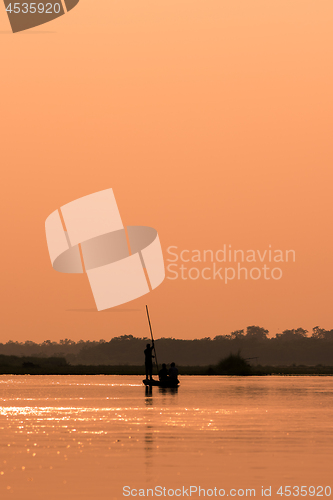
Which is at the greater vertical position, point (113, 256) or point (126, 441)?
point (113, 256)

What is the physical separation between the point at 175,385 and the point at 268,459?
1063 inches

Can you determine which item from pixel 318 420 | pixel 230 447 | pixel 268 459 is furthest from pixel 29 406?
pixel 268 459

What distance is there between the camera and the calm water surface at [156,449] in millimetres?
11477

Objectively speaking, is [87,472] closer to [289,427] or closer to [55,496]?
[55,496]

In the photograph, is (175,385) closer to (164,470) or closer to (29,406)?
(29,406)

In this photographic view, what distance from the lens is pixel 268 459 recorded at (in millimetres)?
13672

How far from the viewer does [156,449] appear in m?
14.7

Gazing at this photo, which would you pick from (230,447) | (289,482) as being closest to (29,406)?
(230,447)

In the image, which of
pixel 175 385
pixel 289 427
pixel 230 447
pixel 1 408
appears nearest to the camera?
pixel 230 447

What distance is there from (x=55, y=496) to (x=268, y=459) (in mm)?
4532

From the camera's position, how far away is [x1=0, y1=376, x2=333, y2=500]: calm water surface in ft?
37.7

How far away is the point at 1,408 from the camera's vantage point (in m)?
25.7

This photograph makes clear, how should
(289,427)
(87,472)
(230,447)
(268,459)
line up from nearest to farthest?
(87,472)
(268,459)
(230,447)
(289,427)

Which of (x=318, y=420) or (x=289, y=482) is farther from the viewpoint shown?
(x=318, y=420)
